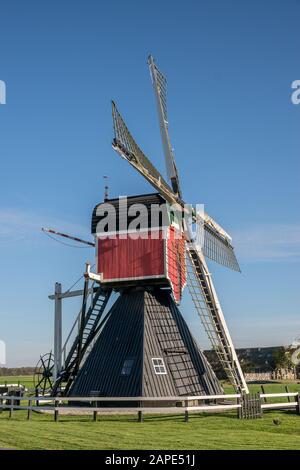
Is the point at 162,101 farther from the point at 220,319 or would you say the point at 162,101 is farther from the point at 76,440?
the point at 76,440

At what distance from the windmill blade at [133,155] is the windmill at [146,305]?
5 cm

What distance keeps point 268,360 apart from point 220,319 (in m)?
44.1

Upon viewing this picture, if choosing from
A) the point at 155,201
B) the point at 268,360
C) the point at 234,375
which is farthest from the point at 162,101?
the point at 268,360

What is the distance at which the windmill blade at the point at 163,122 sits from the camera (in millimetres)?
27516

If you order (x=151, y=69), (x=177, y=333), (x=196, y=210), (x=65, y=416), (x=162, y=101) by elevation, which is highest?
(x=151, y=69)

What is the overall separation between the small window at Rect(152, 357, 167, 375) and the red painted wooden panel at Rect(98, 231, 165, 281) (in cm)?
388

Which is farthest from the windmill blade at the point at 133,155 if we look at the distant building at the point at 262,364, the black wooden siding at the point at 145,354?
the distant building at the point at 262,364

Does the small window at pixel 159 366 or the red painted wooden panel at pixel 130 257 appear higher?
the red painted wooden panel at pixel 130 257

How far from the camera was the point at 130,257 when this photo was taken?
84.6 ft

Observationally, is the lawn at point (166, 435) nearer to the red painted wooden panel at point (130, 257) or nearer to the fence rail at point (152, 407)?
the fence rail at point (152, 407)

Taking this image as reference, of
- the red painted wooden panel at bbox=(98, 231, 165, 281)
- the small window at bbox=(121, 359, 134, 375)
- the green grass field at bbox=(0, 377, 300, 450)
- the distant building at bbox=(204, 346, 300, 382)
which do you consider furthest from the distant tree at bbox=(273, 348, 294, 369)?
the green grass field at bbox=(0, 377, 300, 450)
